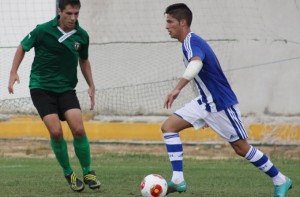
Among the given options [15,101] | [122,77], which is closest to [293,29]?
[122,77]

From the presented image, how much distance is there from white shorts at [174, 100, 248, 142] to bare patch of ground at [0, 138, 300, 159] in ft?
22.7

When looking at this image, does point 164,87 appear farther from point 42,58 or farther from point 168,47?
point 42,58

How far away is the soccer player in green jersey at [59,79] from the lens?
936 centimetres

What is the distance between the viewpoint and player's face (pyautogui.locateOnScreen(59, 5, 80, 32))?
9.30m

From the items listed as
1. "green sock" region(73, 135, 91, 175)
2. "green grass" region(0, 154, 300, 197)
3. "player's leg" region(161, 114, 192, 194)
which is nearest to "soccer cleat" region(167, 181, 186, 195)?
"player's leg" region(161, 114, 192, 194)

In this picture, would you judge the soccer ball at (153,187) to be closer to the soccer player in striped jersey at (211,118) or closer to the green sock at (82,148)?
the soccer player in striped jersey at (211,118)

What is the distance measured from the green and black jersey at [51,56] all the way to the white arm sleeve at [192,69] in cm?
172

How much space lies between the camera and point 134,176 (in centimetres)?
1117

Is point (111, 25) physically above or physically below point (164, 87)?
above

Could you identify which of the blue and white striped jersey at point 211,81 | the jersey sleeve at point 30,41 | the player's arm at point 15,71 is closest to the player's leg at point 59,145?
the player's arm at point 15,71

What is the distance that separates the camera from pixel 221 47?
17297 millimetres

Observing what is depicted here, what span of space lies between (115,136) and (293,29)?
4.28 meters

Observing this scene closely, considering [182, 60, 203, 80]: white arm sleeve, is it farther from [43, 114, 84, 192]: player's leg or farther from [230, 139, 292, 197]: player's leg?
[43, 114, 84, 192]: player's leg

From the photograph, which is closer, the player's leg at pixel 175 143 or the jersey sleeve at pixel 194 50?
the jersey sleeve at pixel 194 50
